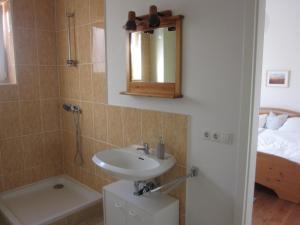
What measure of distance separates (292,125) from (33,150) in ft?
13.0

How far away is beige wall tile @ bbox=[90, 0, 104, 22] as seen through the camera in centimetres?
239

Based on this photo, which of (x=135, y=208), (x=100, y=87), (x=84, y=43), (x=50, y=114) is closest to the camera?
(x=135, y=208)

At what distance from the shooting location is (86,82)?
2.72m

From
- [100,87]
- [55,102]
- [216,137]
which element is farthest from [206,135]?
[55,102]

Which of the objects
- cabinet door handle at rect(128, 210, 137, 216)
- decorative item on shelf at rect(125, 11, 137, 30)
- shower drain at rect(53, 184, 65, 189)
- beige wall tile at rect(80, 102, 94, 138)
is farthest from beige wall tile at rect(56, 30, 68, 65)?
cabinet door handle at rect(128, 210, 137, 216)

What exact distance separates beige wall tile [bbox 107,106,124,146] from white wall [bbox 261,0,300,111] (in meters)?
3.47

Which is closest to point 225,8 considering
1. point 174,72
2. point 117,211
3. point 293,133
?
point 174,72

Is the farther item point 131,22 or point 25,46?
point 25,46

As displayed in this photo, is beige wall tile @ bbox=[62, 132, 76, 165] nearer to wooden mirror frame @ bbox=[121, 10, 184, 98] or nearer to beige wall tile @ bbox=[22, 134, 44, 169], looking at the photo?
beige wall tile @ bbox=[22, 134, 44, 169]

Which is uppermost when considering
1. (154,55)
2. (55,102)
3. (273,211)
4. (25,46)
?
(25,46)

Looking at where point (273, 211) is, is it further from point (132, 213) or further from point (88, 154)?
point (88, 154)

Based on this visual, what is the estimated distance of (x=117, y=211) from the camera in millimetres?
2053

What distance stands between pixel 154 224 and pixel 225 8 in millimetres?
1529

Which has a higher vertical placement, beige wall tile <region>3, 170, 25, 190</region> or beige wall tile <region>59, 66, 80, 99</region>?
beige wall tile <region>59, 66, 80, 99</region>
